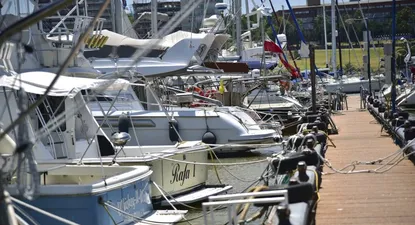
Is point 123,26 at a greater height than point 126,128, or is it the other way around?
point 123,26

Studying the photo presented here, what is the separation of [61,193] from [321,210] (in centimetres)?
350

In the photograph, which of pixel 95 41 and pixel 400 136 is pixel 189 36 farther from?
pixel 400 136

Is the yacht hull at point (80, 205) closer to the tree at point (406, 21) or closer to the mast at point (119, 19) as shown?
the mast at point (119, 19)

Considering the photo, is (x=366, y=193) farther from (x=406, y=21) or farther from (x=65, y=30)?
(x=406, y=21)

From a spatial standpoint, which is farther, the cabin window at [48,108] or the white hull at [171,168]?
the cabin window at [48,108]

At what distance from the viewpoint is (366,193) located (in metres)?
10.5

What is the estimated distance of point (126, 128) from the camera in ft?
71.5

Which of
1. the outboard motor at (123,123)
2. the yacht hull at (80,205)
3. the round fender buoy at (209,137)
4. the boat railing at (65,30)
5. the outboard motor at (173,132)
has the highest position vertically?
the boat railing at (65,30)

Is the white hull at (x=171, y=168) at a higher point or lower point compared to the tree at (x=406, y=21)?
lower

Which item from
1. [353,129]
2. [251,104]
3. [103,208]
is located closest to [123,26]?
[251,104]

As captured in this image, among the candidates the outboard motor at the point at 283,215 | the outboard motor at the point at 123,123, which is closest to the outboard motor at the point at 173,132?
the outboard motor at the point at 123,123

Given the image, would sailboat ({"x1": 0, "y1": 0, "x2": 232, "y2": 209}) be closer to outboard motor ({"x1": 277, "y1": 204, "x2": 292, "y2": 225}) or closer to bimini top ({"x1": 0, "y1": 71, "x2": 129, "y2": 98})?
bimini top ({"x1": 0, "y1": 71, "x2": 129, "y2": 98})

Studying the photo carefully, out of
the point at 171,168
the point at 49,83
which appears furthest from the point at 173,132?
the point at 49,83

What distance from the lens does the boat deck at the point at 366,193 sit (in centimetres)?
912
